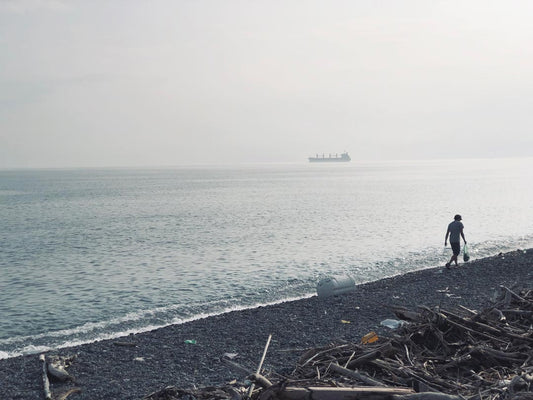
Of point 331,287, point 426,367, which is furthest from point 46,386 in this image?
point 331,287

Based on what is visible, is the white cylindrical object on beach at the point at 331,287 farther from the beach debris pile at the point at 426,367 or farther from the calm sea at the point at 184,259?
the beach debris pile at the point at 426,367

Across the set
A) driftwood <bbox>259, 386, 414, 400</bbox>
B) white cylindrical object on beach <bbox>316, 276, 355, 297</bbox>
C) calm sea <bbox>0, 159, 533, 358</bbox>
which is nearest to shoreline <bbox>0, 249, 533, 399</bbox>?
white cylindrical object on beach <bbox>316, 276, 355, 297</bbox>

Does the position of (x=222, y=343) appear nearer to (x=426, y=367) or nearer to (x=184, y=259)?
(x=426, y=367)

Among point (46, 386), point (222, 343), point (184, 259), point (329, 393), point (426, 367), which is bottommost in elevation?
point (184, 259)

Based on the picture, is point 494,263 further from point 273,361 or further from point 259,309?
point 273,361

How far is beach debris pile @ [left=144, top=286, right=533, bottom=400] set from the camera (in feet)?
17.9

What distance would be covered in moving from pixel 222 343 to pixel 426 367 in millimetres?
6188

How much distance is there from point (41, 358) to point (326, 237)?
28835 millimetres

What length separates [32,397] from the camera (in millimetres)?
9023

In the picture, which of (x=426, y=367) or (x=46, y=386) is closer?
(x=426, y=367)

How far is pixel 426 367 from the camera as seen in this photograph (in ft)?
22.0

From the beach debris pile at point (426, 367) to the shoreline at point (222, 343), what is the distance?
5.99 ft

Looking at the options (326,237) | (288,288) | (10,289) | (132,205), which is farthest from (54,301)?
(132,205)

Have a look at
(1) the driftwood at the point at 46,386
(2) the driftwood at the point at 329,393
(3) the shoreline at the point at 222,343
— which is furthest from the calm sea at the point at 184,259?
(2) the driftwood at the point at 329,393
